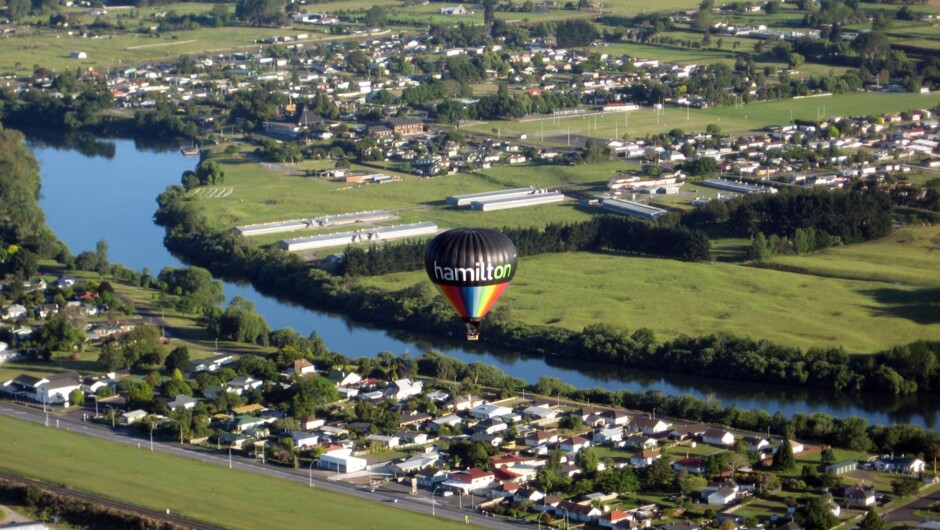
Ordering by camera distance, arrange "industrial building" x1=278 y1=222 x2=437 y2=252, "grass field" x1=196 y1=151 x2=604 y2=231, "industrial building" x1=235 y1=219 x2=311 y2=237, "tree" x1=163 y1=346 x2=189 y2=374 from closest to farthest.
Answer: "tree" x1=163 y1=346 x2=189 y2=374 → "industrial building" x1=278 y1=222 x2=437 y2=252 → "industrial building" x1=235 y1=219 x2=311 y2=237 → "grass field" x1=196 y1=151 x2=604 y2=231

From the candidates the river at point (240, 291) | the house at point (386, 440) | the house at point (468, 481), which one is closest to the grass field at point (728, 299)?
the river at point (240, 291)

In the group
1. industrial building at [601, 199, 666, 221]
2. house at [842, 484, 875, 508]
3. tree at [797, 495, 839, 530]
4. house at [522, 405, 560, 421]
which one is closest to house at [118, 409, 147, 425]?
house at [522, 405, 560, 421]

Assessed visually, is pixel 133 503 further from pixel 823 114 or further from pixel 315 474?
Result: pixel 823 114

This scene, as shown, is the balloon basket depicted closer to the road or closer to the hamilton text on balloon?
the hamilton text on balloon

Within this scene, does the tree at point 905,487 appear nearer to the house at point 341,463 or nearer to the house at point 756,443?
the house at point 756,443

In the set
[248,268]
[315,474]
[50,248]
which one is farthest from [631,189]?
[315,474]

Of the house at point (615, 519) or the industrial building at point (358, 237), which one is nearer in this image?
the house at point (615, 519)

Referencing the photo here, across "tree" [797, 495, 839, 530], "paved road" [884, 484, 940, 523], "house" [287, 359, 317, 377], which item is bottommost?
"house" [287, 359, 317, 377]

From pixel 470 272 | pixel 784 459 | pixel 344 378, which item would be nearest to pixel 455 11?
pixel 344 378
